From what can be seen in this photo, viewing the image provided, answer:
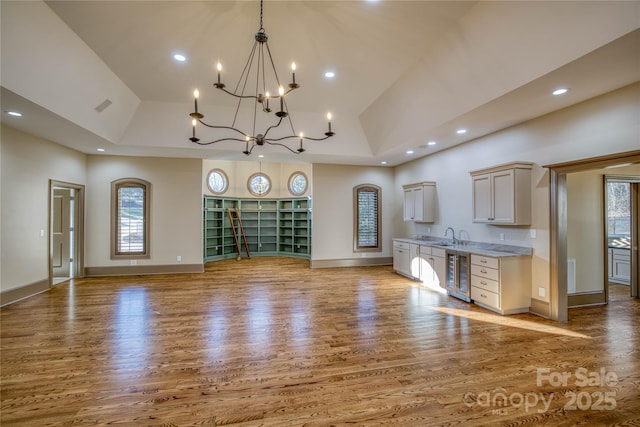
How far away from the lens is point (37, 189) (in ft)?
17.5

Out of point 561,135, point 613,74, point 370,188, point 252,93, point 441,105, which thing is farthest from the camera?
point 370,188

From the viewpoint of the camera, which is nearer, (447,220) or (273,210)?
(447,220)

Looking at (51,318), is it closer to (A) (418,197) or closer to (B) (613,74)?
(A) (418,197)

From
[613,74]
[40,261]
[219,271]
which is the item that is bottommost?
[219,271]

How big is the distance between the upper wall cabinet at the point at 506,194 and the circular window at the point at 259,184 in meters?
7.82

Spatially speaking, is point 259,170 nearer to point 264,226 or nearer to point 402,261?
point 264,226

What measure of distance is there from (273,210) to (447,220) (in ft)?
21.6

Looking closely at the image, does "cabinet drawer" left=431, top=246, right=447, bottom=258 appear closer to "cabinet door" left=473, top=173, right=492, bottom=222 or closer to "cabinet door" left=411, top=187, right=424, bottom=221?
"cabinet door" left=473, top=173, right=492, bottom=222

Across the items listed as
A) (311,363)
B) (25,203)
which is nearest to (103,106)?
(25,203)

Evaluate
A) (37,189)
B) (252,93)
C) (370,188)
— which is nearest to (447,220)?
(370,188)

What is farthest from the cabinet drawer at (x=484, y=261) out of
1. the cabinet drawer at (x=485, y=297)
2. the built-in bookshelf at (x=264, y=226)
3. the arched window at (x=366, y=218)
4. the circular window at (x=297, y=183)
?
the circular window at (x=297, y=183)

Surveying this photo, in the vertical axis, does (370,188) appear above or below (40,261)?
above

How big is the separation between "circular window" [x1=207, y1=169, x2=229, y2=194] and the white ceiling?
4.46m

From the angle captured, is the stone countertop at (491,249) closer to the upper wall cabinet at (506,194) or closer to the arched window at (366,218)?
the upper wall cabinet at (506,194)
